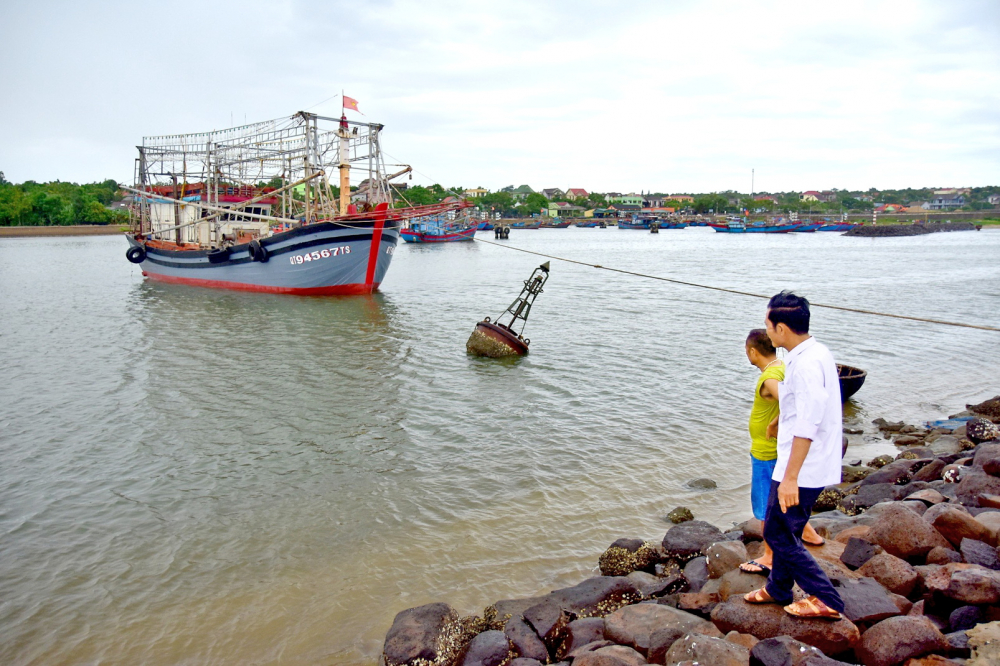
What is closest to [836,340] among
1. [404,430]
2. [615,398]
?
[615,398]

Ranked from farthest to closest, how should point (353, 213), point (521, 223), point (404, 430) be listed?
point (521, 223), point (353, 213), point (404, 430)

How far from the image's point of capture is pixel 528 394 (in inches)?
460

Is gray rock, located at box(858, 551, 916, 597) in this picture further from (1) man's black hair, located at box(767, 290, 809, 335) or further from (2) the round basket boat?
(2) the round basket boat

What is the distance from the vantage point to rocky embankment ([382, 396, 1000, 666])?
3.38 metres

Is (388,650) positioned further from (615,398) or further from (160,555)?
(615,398)

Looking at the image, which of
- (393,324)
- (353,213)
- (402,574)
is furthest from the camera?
(353,213)

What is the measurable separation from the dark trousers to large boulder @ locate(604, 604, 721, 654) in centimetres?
60

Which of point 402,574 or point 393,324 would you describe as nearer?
point 402,574

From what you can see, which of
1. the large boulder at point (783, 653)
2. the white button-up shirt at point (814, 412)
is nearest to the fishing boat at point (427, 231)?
the white button-up shirt at point (814, 412)

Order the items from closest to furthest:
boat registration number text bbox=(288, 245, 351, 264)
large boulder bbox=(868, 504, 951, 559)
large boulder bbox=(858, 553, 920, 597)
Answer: large boulder bbox=(858, 553, 920, 597), large boulder bbox=(868, 504, 951, 559), boat registration number text bbox=(288, 245, 351, 264)

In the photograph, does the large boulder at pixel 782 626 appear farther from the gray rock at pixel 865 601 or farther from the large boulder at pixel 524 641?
the large boulder at pixel 524 641

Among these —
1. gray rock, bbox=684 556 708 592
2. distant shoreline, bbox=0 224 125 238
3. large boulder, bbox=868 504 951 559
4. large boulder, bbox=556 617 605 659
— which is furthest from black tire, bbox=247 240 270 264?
distant shoreline, bbox=0 224 125 238

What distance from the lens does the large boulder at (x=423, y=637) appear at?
4.32 m

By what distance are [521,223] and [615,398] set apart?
470ft
